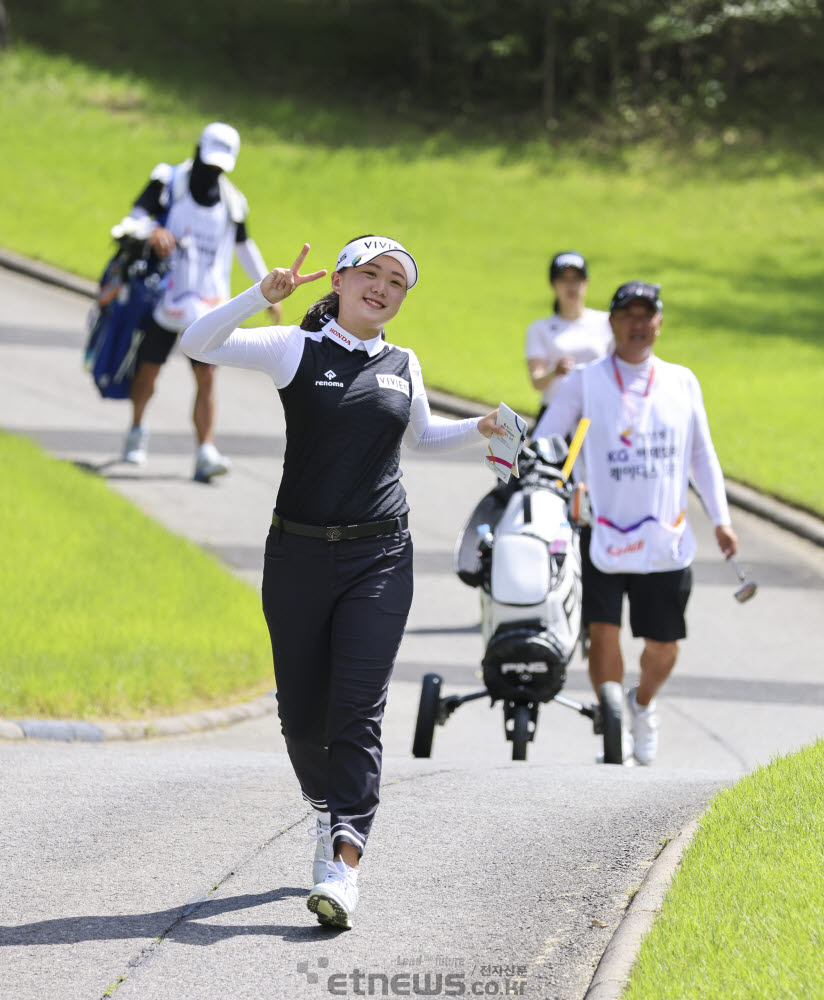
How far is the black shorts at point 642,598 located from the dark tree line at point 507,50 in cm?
2545

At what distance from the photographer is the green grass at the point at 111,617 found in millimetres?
8258

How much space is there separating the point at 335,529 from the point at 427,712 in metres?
2.88

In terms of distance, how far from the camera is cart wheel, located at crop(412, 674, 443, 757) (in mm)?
A: 7621

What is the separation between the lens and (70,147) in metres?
26.7

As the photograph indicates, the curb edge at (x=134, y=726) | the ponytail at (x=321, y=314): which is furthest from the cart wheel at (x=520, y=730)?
the ponytail at (x=321, y=314)

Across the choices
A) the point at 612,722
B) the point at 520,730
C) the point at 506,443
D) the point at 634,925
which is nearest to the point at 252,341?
the point at 506,443

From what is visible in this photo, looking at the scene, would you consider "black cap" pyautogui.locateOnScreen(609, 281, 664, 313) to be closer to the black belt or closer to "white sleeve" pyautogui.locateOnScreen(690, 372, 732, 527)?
"white sleeve" pyautogui.locateOnScreen(690, 372, 732, 527)

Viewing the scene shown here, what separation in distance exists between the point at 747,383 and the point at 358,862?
13.8 metres

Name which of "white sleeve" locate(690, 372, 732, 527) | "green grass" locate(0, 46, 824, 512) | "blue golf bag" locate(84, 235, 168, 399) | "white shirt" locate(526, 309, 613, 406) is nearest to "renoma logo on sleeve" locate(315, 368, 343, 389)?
"white sleeve" locate(690, 372, 732, 527)

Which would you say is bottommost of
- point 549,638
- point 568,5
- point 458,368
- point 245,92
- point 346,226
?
point 549,638

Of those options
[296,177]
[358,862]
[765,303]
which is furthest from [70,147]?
[358,862]

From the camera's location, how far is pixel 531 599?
23.3 feet

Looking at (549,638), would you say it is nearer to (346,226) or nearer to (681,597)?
(681,597)

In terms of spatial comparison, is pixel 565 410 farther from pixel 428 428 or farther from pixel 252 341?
pixel 252 341
